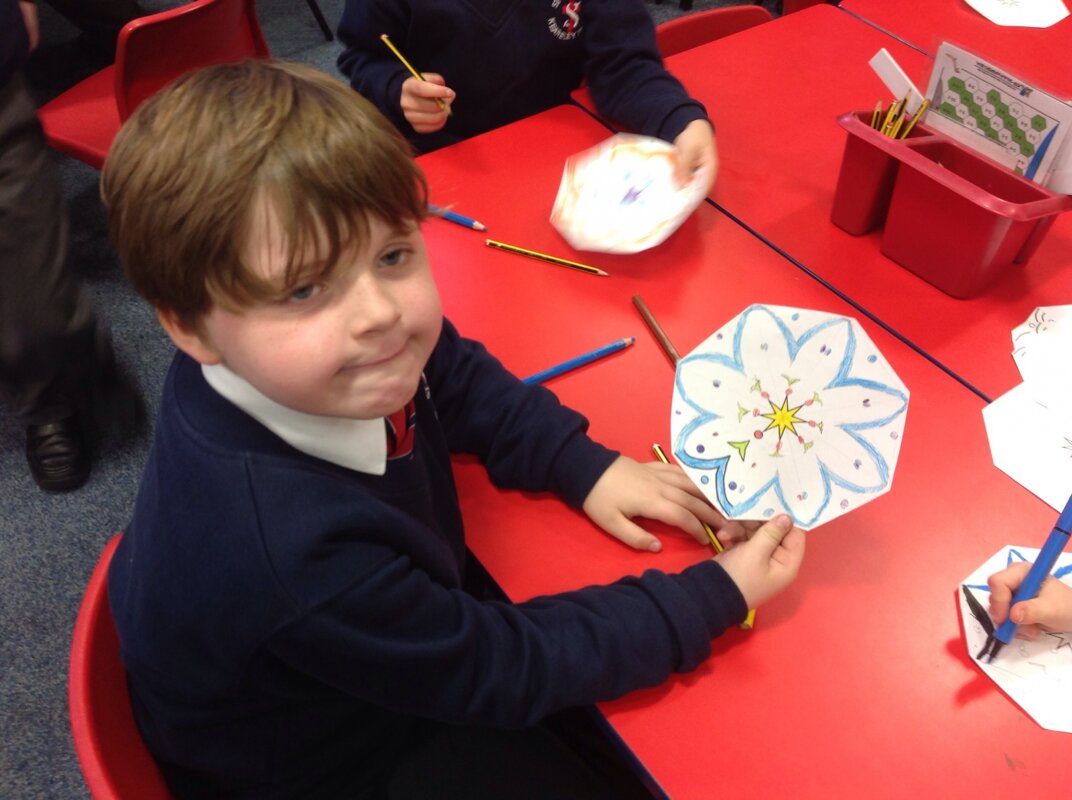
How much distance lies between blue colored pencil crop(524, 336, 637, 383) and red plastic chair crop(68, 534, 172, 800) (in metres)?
0.44

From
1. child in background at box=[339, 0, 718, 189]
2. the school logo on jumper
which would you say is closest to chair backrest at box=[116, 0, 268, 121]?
child in background at box=[339, 0, 718, 189]

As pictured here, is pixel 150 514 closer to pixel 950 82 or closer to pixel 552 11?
pixel 950 82

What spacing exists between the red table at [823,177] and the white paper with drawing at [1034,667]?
272 mm

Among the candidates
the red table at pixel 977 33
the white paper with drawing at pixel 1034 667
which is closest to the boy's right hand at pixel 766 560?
the white paper with drawing at pixel 1034 667

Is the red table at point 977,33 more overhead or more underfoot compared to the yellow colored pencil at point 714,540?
more overhead

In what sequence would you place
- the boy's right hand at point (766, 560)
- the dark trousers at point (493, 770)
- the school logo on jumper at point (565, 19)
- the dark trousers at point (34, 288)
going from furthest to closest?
the dark trousers at point (34, 288)
the school logo on jumper at point (565, 19)
the dark trousers at point (493, 770)
the boy's right hand at point (766, 560)

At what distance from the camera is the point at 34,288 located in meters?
1.59

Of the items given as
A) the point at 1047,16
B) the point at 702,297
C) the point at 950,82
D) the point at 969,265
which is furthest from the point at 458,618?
the point at 1047,16

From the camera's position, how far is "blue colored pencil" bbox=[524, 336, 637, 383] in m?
0.90

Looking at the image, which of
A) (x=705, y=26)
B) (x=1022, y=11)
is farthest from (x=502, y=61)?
(x=1022, y=11)

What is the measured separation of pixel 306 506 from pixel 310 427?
0.07 metres

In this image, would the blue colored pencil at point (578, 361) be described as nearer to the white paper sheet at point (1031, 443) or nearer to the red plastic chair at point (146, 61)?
the white paper sheet at point (1031, 443)

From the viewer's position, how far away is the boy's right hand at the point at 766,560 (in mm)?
689

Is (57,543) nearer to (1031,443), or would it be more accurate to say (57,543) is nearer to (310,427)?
(310,427)
